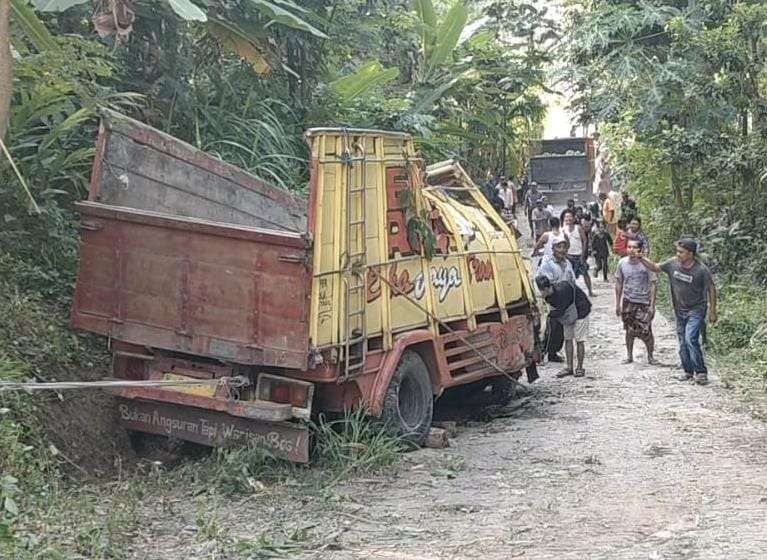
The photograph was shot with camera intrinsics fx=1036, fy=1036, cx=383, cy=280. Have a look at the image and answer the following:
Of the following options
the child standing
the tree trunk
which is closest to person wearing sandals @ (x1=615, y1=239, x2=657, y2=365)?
the child standing

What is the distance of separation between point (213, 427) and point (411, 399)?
5.40ft

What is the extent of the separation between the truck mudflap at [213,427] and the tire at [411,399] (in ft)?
3.03

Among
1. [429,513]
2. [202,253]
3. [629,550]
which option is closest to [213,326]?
[202,253]

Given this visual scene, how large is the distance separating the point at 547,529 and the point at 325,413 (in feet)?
6.71

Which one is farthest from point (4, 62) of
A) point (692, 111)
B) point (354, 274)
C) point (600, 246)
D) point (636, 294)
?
point (600, 246)

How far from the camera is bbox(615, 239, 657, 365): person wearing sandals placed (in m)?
11.5

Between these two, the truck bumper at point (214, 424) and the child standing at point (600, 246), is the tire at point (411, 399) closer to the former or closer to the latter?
the truck bumper at point (214, 424)

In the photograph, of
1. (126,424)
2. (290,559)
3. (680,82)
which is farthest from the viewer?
(680,82)

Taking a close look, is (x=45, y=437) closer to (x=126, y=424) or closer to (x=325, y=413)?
(x=126, y=424)

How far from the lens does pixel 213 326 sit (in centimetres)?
664

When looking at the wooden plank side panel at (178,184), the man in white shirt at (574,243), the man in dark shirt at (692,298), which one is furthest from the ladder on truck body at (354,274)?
the man in white shirt at (574,243)

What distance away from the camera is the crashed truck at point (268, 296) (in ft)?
21.3

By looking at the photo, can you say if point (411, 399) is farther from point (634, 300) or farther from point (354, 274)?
point (634, 300)

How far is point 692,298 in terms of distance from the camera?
1055cm
